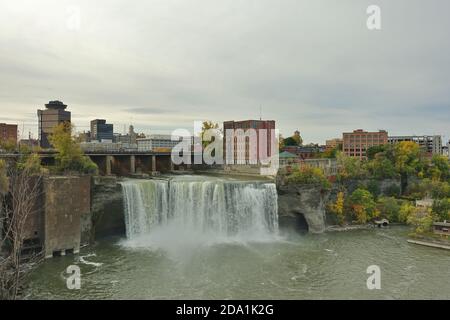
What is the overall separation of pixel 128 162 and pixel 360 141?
210ft

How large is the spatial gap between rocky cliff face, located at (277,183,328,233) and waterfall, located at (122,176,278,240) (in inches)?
112

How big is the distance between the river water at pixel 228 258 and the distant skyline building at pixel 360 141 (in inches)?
2393

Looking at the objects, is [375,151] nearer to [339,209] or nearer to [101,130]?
[339,209]

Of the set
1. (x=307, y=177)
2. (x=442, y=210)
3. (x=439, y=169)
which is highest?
(x=439, y=169)

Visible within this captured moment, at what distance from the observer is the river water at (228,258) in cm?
1898

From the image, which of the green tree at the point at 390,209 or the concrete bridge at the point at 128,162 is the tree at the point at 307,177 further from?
the concrete bridge at the point at 128,162

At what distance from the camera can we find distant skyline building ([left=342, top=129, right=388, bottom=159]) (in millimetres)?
91188

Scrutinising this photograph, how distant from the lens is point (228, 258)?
2412 cm

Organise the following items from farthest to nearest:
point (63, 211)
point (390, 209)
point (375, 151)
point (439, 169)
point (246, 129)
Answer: point (246, 129) < point (375, 151) < point (439, 169) < point (390, 209) < point (63, 211)

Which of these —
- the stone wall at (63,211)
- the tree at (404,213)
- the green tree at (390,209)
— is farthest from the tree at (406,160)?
the stone wall at (63,211)

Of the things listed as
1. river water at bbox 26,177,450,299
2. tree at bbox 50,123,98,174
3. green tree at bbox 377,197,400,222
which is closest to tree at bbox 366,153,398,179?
green tree at bbox 377,197,400,222

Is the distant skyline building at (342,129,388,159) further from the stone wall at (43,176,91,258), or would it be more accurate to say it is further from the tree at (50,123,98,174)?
the stone wall at (43,176,91,258)

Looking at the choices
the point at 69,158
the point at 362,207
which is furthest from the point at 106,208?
the point at 362,207

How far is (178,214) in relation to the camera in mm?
30203
